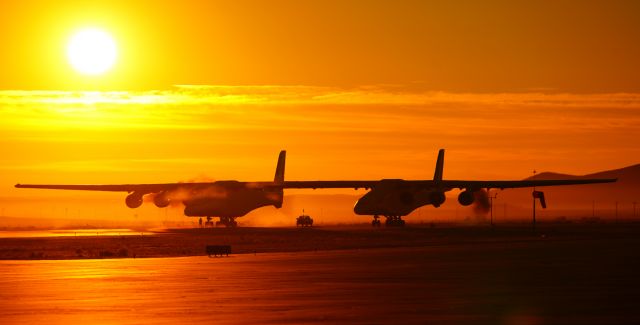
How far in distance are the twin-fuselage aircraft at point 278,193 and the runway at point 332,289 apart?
53.5m

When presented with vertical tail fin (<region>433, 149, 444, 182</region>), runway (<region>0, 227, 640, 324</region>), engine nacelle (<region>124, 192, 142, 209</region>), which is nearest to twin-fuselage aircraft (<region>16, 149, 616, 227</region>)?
engine nacelle (<region>124, 192, 142, 209</region>)

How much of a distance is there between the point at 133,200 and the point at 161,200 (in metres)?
3.33

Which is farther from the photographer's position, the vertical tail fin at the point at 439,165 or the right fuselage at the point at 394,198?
the vertical tail fin at the point at 439,165

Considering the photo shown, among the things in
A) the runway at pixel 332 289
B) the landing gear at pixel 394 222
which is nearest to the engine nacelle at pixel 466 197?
the landing gear at pixel 394 222

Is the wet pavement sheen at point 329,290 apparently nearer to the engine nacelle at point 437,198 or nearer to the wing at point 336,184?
the engine nacelle at point 437,198

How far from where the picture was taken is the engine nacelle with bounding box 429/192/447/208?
100562 mm

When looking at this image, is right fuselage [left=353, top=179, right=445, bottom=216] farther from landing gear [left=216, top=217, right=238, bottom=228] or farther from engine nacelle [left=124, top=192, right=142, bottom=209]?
engine nacelle [left=124, top=192, right=142, bottom=209]

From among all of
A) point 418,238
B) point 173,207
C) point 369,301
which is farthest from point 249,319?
point 173,207

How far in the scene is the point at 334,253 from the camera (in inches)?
2110

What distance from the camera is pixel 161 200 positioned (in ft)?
362

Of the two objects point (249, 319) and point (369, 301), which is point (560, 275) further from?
point (249, 319)

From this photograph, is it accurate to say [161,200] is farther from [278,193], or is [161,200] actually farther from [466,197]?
[466,197]

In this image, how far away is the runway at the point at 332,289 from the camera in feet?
79.4

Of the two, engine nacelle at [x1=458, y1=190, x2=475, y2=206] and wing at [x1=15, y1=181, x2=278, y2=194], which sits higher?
wing at [x1=15, y1=181, x2=278, y2=194]
